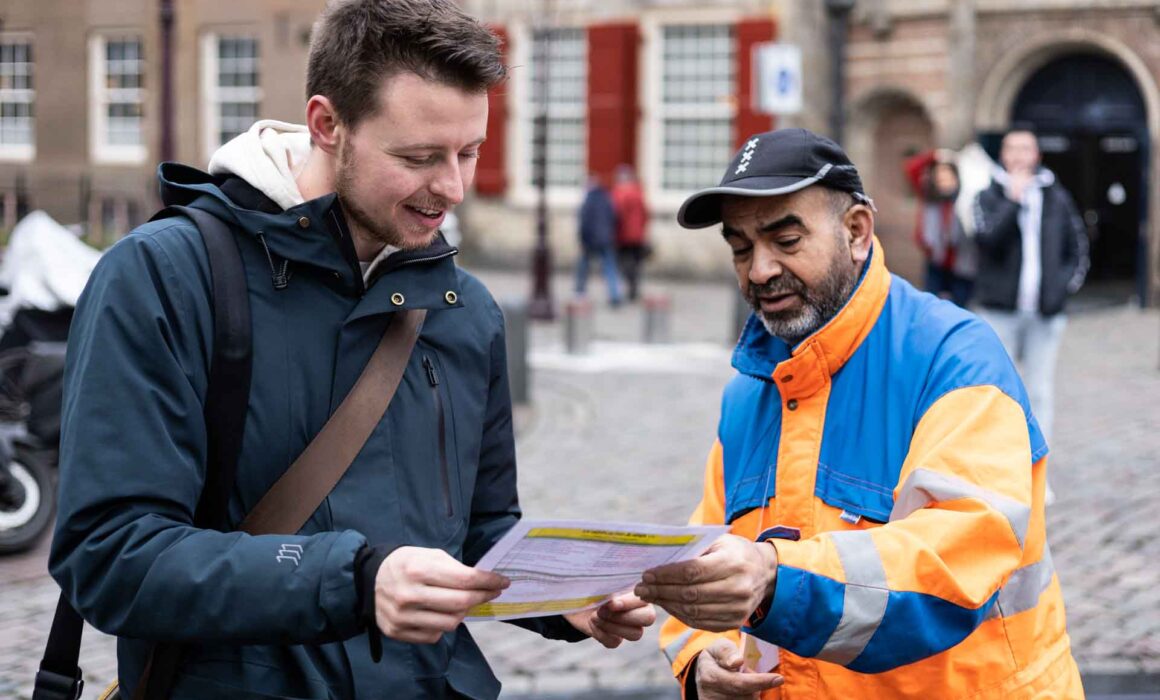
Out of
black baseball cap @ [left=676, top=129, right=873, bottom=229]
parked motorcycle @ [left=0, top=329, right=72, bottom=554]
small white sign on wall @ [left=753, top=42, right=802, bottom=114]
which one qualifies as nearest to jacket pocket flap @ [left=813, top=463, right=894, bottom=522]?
black baseball cap @ [left=676, top=129, right=873, bottom=229]

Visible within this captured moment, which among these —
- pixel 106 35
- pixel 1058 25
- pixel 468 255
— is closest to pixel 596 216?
pixel 468 255

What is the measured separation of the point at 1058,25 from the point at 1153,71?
141 centimetres

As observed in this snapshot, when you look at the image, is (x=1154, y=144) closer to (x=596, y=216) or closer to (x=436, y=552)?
(x=596, y=216)

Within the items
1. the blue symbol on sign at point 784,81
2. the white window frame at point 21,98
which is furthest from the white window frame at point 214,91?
the blue symbol on sign at point 784,81

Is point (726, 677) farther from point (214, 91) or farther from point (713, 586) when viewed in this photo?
point (214, 91)

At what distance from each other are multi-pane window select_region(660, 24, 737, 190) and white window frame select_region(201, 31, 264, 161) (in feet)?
24.5

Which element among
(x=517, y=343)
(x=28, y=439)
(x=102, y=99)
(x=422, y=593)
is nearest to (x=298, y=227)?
(x=422, y=593)

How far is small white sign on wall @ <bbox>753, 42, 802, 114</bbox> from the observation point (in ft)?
46.8

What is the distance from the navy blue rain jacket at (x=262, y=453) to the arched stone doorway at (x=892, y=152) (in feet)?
64.4

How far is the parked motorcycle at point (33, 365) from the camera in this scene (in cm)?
683

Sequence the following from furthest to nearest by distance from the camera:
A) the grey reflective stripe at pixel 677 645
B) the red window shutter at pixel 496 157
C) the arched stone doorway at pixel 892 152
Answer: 1. the red window shutter at pixel 496 157
2. the arched stone doorway at pixel 892 152
3. the grey reflective stripe at pixel 677 645

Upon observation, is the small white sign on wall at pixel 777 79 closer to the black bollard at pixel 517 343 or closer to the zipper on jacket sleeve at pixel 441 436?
the black bollard at pixel 517 343

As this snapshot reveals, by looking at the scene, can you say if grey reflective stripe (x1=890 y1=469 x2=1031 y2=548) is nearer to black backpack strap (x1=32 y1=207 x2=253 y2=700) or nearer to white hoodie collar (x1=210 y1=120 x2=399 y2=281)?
white hoodie collar (x1=210 y1=120 x2=399 y2=281)

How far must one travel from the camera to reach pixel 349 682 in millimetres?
2113
